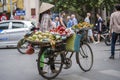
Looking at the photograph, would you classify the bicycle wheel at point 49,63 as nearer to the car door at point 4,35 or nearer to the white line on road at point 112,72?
the white line on road at point 112,72

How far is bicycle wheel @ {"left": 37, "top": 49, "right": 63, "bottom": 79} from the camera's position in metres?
9.50

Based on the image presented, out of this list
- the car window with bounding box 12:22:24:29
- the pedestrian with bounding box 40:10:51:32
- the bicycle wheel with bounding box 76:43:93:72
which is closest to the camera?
the bicycle wheel with bounding box 76:43:93:72

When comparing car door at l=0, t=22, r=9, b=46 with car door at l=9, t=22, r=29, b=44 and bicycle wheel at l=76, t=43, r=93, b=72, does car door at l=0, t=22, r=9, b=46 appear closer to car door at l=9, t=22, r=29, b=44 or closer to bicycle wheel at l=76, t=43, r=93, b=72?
car door at l=9, t=22, r=29, b=44

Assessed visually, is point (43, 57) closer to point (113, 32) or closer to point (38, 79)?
point (38, 79)

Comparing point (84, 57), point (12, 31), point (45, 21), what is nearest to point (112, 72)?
point (84, 57)

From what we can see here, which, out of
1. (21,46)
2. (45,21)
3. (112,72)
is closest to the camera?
(112,72)

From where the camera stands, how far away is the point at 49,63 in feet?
32.1

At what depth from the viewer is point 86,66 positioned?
1088 cm

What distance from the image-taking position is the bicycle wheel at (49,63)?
9499 mm

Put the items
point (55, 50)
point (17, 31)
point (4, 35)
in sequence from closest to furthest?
1. point (55, 50)
2. point (17, 31)
3. point (4, 35)

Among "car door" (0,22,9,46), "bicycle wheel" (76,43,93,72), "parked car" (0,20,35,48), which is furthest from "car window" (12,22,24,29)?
"bicycle wheel" (76,43,93,72)

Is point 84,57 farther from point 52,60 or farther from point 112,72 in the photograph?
point 52,60

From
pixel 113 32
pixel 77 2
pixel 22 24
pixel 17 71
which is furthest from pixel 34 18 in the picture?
pixel 17 71

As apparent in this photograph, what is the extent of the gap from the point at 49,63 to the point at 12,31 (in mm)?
11171
